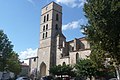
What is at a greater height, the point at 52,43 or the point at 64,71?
the point at 52,43

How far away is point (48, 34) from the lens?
224 ft

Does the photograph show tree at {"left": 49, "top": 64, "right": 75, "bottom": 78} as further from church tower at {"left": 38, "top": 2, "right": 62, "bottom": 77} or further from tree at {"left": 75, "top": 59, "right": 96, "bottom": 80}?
church tower at {"left": 38, "top": 2, "right": 62, "bottom": 77}

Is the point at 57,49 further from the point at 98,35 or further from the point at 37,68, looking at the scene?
the point at 98,35

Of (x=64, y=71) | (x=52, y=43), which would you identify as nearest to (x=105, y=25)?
(x=64, y=71)

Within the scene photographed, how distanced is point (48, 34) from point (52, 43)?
3.48m

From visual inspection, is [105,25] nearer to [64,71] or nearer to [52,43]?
[64,71]

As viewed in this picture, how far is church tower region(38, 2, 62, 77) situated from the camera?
66.0m

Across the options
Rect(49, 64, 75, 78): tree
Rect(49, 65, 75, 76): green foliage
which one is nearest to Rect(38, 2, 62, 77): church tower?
Rect(49, 64, 75, 78): tree

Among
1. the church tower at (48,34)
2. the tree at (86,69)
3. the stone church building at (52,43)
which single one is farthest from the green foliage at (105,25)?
the church tower at (48,34)

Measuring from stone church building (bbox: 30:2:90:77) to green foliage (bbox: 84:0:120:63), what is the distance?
4202 centimetres

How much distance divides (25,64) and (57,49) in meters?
29.3

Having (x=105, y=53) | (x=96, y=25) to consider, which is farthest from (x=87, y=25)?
(x=105, y=53)

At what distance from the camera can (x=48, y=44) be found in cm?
6700

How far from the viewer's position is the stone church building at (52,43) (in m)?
63.9
